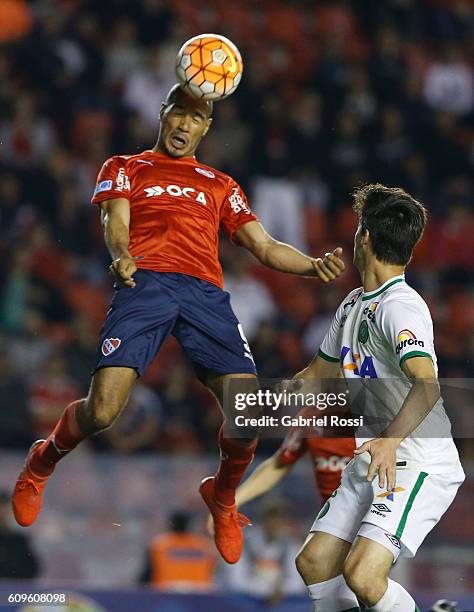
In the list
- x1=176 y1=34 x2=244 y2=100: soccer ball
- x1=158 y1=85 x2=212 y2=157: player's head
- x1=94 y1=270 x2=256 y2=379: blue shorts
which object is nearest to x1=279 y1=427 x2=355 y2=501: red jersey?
x1=94 y1=270 x2=256 y2=379: blue shorts

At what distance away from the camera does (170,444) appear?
9953 millimetres

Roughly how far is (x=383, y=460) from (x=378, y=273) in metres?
0.94

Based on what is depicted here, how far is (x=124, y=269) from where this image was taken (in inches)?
217

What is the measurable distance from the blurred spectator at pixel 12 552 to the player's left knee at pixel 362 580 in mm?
4047

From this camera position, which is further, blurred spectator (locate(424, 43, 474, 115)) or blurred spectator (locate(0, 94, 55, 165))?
blurred spectator (locate(424, 43, 474, 115))

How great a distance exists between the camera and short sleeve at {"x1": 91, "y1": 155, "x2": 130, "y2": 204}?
19.4ft

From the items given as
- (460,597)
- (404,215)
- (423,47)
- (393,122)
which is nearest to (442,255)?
(393,122)

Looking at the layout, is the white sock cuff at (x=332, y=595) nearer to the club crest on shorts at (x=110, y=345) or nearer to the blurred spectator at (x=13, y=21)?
the club crest on shorts at (x=110, y=345)

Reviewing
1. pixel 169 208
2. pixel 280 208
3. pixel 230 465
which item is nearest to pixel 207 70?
pixel 169 208

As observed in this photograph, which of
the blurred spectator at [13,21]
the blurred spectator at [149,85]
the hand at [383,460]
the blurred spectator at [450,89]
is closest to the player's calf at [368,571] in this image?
the hand at [383,460]

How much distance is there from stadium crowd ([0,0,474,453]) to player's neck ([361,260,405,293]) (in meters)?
4.56

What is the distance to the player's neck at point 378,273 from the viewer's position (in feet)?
17.7

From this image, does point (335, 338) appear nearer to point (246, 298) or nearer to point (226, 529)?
point (226, 529)

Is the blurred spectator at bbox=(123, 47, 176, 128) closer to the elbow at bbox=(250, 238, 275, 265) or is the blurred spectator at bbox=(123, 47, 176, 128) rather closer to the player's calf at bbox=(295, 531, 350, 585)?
the elbow at bbox=(250, 238, 275, 265)
